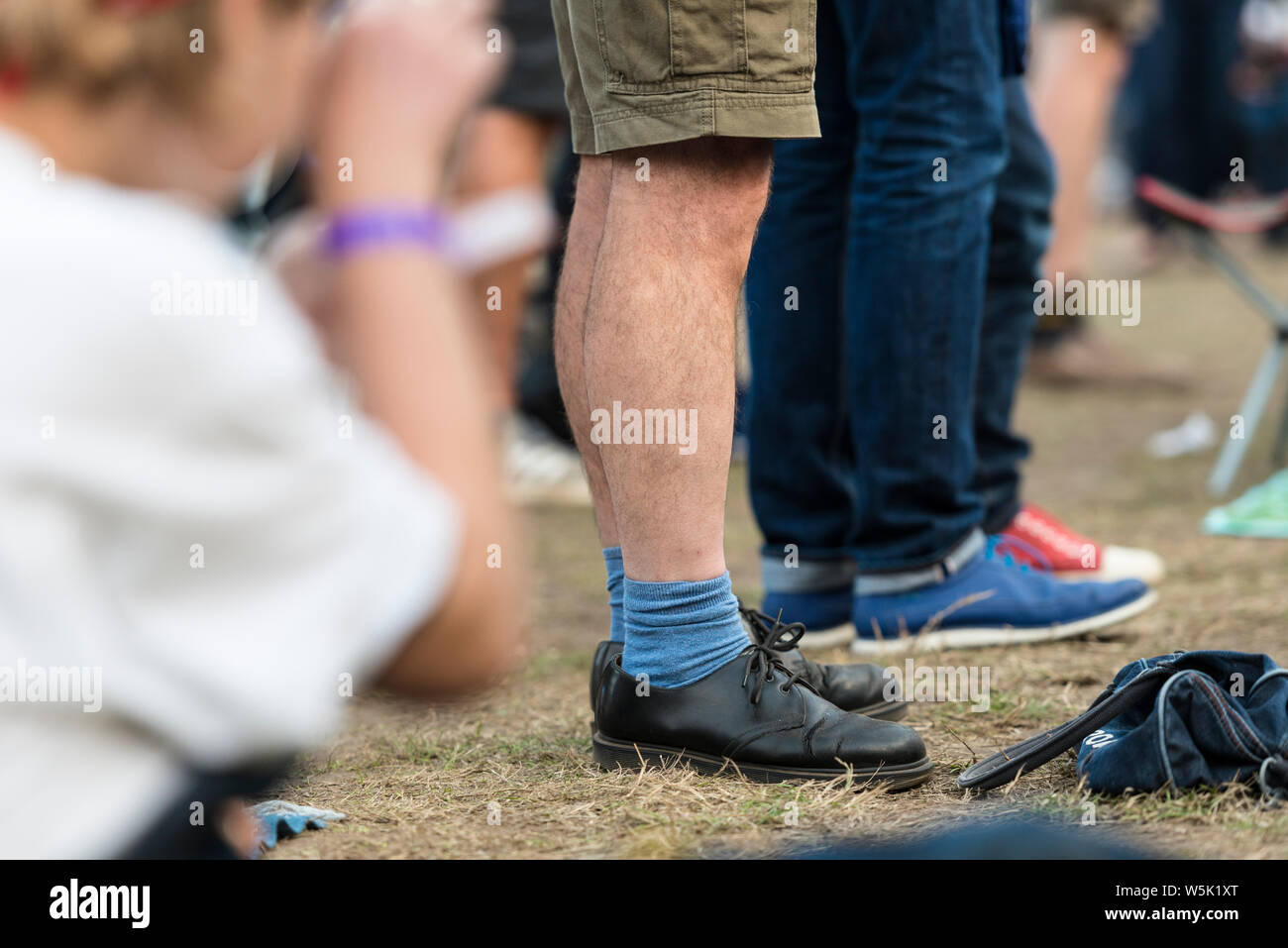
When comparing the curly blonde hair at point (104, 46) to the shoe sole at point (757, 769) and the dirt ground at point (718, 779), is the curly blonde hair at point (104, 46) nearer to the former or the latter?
the dirt ground at point (718, 779)

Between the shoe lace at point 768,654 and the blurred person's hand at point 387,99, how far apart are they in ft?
3.36

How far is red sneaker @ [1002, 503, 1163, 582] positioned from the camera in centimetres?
270

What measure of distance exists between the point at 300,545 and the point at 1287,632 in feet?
6.89

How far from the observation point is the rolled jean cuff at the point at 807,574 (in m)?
2.51

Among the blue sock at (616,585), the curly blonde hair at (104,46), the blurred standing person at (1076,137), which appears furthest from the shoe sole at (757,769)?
the blurred standing person at (1076,137)

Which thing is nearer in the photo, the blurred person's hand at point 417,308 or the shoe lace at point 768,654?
the blurred person's hand at point 417,308

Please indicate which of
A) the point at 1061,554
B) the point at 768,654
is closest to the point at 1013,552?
the point at 1061,554

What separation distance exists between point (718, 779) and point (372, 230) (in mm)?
1089

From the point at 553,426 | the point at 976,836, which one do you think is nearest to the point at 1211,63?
the point at 553,426

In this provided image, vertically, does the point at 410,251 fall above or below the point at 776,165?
below

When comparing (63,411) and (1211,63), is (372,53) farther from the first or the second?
(1211,63)

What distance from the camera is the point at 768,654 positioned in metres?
1.80

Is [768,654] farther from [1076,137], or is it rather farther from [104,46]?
[1076,137]

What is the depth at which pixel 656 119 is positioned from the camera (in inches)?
66.1
